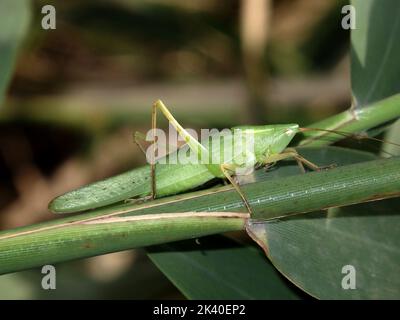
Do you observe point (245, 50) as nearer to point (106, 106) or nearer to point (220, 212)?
point (106, 106)

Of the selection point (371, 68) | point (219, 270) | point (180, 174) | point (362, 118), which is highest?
point (371, 68)

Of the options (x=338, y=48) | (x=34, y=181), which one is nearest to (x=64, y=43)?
(x=34, y=181)

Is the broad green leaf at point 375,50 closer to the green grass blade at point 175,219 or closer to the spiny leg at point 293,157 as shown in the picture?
the spiny leg at point 293,157

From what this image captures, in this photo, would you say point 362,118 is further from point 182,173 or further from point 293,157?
point 182,173

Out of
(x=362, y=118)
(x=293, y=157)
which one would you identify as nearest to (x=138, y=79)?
(x=293, y=157)

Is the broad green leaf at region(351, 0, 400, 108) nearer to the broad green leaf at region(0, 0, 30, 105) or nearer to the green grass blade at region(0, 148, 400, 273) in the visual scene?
the green grass blade at region(0, 148, 400, 273)
